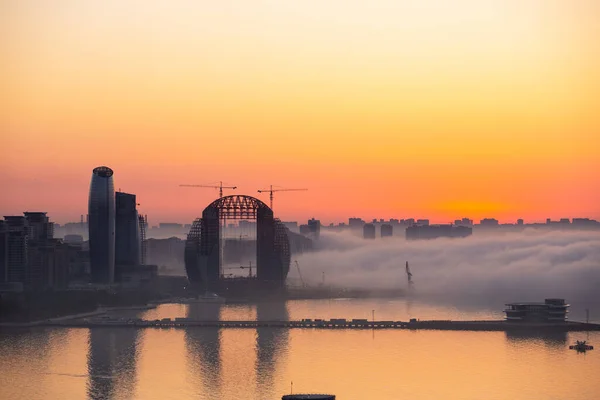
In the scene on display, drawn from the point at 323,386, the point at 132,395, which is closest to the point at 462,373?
the point at 323,386

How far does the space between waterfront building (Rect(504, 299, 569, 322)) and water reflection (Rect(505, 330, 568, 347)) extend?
526cm

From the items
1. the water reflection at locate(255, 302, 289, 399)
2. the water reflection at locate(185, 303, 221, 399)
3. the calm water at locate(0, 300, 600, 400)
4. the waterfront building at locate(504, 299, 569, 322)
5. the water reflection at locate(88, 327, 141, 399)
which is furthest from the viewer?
the waterfront building at locate(504, 299, 569, 322)

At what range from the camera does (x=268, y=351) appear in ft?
449

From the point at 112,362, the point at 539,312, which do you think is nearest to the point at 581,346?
the point at 539,312

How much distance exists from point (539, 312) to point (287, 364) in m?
55.1

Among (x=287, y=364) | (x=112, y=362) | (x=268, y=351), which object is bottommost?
(x=287, y=364)

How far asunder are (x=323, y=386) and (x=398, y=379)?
30.4 feet

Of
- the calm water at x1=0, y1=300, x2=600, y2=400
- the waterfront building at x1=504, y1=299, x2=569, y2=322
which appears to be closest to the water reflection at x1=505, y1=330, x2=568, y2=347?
the calm water at x1=0, y1=300, x2=600, y2=400

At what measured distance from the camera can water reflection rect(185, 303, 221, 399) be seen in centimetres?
11180

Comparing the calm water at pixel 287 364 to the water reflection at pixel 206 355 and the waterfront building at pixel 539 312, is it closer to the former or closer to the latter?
the water reflection at pixel 206 355

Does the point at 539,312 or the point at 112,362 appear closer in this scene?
the point at 112,362

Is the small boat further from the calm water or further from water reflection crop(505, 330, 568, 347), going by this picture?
water reflection crop(505, 330, 568, 347)

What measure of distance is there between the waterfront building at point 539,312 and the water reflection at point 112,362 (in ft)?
178

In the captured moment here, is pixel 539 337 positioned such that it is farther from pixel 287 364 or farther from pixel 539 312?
pixel 287 364
